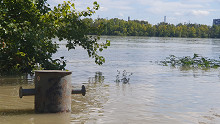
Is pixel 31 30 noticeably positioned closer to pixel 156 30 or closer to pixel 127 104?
pixel 127 104

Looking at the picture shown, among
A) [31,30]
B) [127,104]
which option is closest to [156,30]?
[31,30]

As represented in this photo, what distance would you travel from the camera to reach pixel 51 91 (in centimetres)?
759

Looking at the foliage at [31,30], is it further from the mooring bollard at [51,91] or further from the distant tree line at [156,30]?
the distant tree line at [156,30]

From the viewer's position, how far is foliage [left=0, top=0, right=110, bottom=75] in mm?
11594

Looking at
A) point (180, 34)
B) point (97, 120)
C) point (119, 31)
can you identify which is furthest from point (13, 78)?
point (180, 34)

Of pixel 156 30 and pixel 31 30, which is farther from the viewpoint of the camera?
pixel 156 30

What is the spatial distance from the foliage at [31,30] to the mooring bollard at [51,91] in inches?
140

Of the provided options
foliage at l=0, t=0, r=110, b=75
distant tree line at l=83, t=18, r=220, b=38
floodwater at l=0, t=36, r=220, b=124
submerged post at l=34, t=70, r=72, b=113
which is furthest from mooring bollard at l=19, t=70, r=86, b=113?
distant tree line at l=83, t=18, r=220, b=38

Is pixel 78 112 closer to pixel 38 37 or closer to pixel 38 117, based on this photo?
pixel 38 117

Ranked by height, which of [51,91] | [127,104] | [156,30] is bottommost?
[127,104]

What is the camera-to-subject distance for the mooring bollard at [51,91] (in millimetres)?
7590

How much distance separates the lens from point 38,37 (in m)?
11.8

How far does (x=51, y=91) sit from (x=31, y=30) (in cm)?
465

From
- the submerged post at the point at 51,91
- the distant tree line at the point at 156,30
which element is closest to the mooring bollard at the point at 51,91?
the submerged post at the point at 51,91
